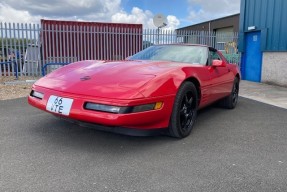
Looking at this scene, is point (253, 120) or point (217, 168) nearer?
point (217, 168)

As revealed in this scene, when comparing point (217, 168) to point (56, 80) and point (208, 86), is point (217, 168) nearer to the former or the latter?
point (208, 86)

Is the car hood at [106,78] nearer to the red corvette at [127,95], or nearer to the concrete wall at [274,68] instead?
the red corvette at [127,95]

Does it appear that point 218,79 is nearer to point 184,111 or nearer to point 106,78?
point 184,111

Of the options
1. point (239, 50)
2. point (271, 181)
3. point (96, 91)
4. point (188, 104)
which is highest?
point (239, 50)

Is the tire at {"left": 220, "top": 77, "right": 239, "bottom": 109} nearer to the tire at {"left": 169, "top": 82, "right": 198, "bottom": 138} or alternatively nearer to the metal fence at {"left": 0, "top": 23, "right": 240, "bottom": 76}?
the tire at {"left": 169, "top": 82, "right": 198, "bottom": 138}

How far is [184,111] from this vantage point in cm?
354

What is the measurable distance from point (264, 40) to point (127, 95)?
9.17 metres

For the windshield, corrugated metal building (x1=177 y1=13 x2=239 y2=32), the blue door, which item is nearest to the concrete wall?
the blue door

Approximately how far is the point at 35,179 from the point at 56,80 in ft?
4.29

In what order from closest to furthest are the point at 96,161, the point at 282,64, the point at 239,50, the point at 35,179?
Answer: the point at 35,179 < the point at 96,161 < the point at 282,64 < the point at 239,50

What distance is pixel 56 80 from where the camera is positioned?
3.37 m

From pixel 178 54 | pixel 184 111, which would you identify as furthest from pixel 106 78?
pixel 178 54

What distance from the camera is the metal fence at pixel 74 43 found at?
10852 mm

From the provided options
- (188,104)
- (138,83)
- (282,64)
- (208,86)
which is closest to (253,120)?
(208,86)
